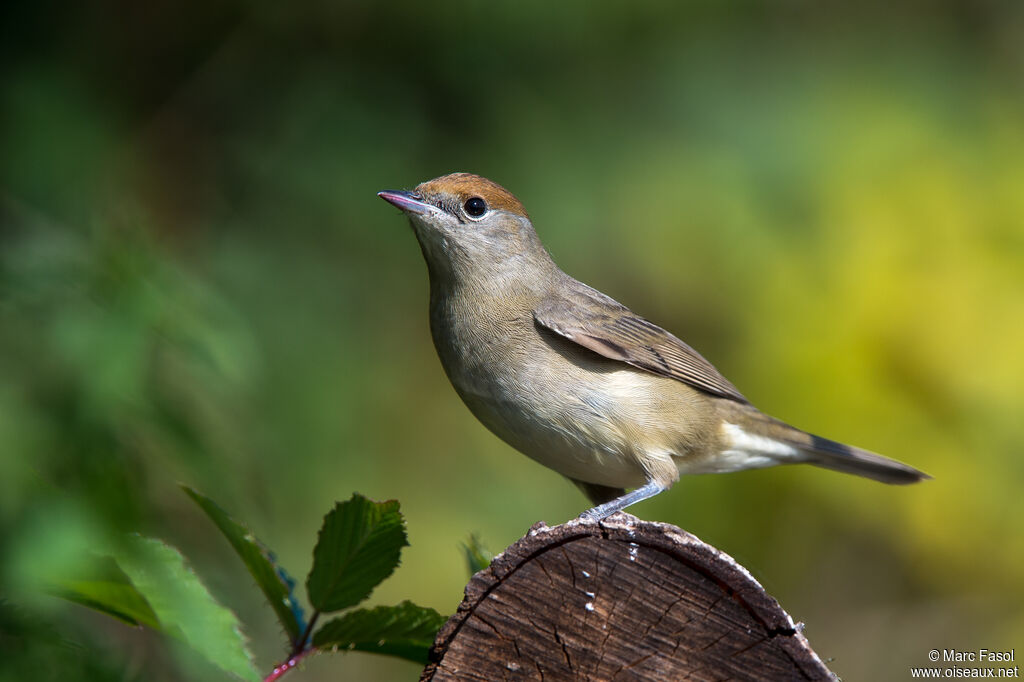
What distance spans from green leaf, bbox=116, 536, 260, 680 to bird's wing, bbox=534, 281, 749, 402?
192 centimetres

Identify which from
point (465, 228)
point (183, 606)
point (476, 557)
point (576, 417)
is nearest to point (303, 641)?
point (183, 606)

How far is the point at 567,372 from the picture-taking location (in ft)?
12.3

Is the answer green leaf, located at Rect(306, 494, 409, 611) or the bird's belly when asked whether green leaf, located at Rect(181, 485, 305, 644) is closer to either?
green leaf, located at Rect(306, 494, 409, 611)

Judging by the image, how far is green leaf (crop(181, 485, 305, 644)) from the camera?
2318 mm

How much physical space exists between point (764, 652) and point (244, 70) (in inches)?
186

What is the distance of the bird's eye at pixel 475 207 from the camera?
164 inches

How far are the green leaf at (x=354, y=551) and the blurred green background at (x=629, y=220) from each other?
91.9 inches

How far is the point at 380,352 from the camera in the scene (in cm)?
587

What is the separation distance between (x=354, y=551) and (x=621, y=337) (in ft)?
6.14

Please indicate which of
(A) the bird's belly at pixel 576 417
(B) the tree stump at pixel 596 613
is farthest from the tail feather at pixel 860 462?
(B) the tree stump at pixel 596 613

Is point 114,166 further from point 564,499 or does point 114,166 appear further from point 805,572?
point 805,572

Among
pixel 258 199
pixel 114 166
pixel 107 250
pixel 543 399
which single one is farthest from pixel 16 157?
pixel 543 399

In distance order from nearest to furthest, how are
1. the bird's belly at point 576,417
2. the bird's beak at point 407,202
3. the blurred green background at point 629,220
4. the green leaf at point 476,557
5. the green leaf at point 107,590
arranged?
the green leaf at point 107,590 < the green leaf at point 476,557 < the bird's belly at point 576,417 < the bird's beak at point 407,202 < the blurred green background at point 629,220

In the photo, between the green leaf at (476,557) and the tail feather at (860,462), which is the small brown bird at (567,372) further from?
the green leaf at (476,557)
